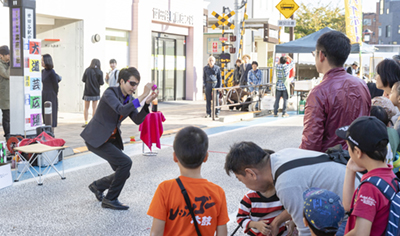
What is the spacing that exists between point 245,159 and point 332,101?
39.2 inches

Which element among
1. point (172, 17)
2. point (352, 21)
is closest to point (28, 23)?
point (352, 21)

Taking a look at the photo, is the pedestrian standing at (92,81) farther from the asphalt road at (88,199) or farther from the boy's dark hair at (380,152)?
the boy's dark hair at (380,152)

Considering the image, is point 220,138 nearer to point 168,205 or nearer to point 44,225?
point 44,225

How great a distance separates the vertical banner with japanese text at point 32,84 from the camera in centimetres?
877

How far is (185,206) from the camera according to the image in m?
2.82

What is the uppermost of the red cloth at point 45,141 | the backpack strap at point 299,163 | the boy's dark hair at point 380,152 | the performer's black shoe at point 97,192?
the boy's dark hair at point 380,152

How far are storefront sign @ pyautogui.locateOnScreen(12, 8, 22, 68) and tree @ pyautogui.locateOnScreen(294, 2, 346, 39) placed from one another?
48.1 metres

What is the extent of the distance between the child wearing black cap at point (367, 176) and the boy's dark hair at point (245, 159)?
0.50 meters

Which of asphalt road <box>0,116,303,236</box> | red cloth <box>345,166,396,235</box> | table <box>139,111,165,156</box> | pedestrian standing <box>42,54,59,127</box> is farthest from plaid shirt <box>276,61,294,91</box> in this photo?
red cloth <box>345,166,396,235</box>

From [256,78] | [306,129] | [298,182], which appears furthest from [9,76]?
[256,78]

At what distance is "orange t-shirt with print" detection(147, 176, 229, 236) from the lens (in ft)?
9.23

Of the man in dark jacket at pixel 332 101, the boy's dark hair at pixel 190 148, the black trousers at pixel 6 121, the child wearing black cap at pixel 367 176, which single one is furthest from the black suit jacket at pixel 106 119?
the black trousers at pixel 6 121

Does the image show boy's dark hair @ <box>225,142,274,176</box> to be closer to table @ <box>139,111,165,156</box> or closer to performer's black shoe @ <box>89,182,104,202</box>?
performer's black shoe @ <box>89,182,104,202</box>

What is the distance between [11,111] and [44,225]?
168 inches
